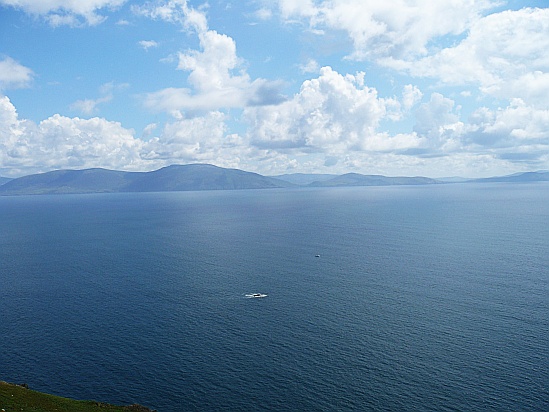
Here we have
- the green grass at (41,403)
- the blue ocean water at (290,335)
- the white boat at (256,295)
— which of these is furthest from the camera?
the white boat at (256,295)

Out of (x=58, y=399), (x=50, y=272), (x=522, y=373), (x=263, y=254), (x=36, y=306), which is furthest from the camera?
(x=263, y=254)

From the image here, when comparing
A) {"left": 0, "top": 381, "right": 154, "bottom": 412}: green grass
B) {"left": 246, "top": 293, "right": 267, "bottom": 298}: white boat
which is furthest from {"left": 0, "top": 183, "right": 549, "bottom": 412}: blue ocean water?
{"left": 0, "top": 381, "right": 154, "bottom": 412}: green grass

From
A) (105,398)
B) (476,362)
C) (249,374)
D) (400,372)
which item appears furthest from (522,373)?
(105,398)

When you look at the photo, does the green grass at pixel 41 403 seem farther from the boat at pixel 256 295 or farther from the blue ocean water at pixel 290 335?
the boat at pixel 256 295

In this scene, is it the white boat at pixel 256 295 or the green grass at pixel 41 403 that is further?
the white boat at pixel 256 295

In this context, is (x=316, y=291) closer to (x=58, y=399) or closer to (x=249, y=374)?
(x=249, y=374)

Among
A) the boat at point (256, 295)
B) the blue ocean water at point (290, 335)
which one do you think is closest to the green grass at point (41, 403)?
the blue ocean water at point (290, 335)

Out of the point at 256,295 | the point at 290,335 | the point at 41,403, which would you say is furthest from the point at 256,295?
the point at 41,403

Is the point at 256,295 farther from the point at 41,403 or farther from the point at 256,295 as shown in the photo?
the point at 41,403

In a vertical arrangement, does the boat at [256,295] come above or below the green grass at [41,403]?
above
